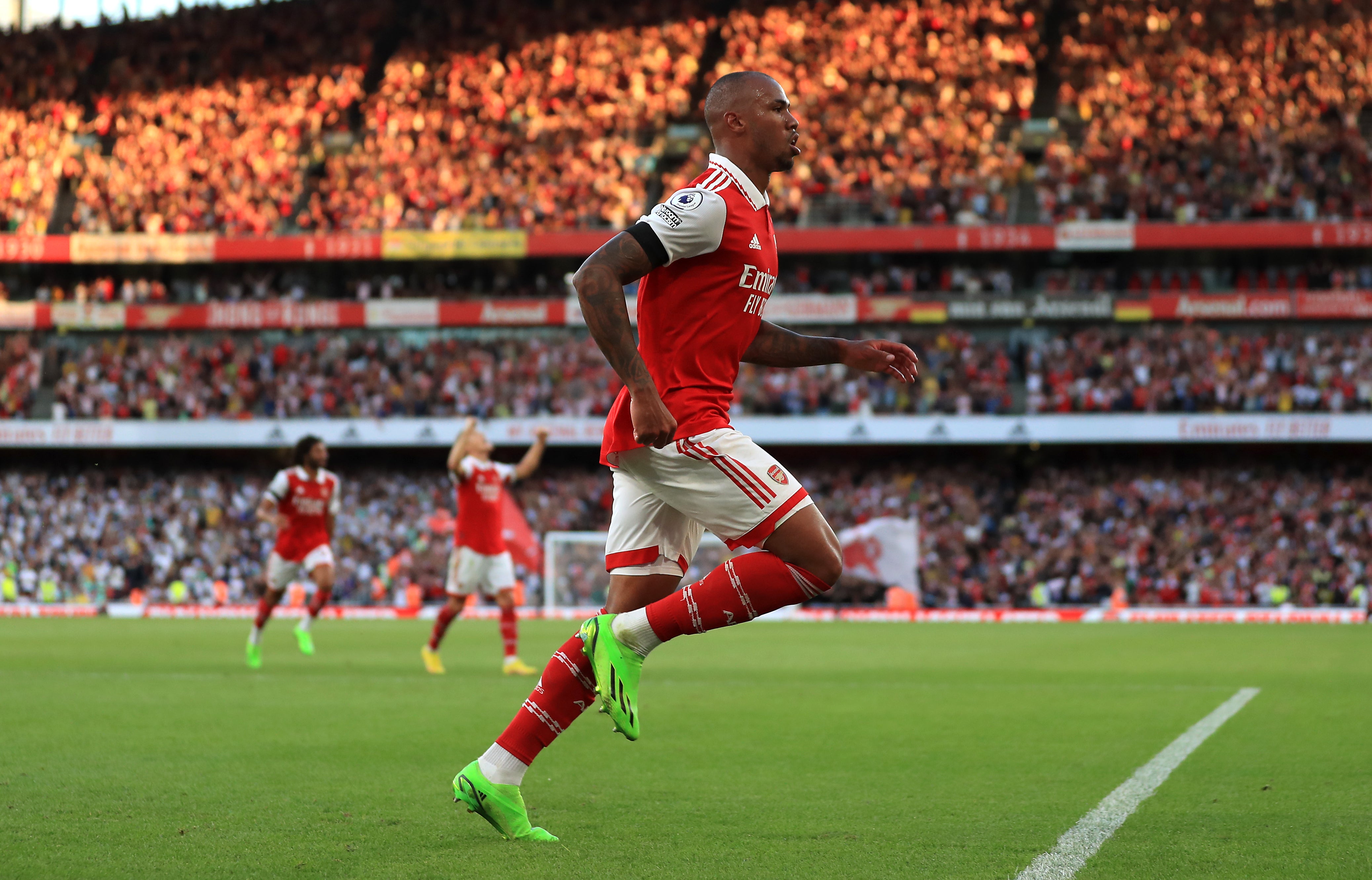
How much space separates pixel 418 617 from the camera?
29812 mm

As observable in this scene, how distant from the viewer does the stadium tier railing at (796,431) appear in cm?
3453

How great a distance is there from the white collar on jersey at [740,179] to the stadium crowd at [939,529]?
26.8 m

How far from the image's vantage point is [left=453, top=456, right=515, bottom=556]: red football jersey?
1499cm

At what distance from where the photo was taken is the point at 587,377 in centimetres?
3819

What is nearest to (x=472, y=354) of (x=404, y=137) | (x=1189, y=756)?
(x=404, y=137)

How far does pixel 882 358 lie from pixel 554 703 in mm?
1849

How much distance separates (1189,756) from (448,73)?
129 feet

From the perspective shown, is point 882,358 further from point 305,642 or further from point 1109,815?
point 305,642

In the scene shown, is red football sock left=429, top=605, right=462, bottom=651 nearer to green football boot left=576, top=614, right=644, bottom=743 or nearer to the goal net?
green football boot left=576, top=614, right=644, bottom=743

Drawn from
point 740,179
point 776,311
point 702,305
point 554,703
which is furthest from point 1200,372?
point 554,703

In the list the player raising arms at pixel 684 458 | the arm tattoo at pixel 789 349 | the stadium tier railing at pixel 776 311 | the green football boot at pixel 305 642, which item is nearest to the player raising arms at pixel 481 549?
the green football boot at pixel 305 642

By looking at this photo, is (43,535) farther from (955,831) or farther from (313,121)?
(955,831)

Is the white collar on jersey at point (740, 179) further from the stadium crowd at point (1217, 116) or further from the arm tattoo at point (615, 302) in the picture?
the stadium crowd at point (1217, 116)

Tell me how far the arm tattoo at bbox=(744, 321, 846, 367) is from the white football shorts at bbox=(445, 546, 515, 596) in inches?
380
